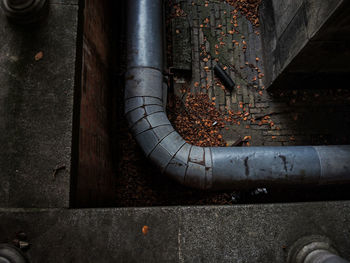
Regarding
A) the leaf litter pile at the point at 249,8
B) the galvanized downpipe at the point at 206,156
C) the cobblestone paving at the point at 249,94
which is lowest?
the galvanized downpipe at the point at 206,156

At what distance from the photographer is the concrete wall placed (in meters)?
3.04

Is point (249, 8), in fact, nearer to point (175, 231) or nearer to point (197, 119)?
point (197, 119)

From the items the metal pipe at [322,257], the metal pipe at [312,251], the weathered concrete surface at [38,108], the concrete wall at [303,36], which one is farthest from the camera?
the concrete wall at [303,36]

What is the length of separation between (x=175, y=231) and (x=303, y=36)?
3273 millimetres

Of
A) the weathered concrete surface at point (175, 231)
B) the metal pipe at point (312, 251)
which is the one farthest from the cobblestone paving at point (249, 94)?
the metal pipe at point (312, 251)

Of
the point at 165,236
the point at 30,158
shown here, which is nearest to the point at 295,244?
the point at 165,236

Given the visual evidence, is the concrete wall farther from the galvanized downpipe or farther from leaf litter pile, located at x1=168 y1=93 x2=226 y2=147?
the galvanized downpipe

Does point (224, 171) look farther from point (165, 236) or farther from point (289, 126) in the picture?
point (289, 126)

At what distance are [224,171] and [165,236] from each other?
1341 mm

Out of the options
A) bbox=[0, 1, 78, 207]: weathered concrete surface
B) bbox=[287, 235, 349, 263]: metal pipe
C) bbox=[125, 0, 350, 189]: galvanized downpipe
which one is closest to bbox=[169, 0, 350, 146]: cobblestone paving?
bbox=[125, 0, 350, 189]: galvanized downpipe

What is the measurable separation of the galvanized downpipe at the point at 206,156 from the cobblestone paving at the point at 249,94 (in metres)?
1.03

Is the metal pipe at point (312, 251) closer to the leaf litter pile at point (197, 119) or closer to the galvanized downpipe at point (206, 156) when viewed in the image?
the galvanized downpipe at point (206, 156)

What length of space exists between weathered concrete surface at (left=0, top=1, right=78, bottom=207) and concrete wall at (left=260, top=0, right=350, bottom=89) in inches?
126

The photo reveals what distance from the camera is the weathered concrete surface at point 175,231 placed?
2.47 metres
